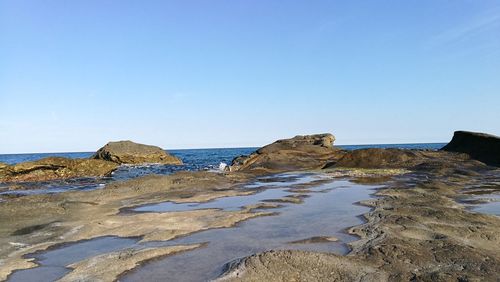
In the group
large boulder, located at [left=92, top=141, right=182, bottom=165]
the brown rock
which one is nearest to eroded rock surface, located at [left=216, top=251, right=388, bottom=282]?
the brown rock

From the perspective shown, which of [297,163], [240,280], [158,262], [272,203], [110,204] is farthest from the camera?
[297,163]

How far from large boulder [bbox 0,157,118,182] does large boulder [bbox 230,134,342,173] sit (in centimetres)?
1168

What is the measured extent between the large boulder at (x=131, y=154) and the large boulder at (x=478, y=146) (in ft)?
108

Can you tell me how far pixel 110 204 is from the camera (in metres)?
14.3

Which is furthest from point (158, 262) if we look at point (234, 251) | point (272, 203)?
point (272, 203)

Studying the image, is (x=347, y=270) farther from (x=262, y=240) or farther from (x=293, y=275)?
(x=262, y=240)

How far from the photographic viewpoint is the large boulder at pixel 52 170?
31.7 meters

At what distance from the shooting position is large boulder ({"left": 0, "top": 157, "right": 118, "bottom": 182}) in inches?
1248

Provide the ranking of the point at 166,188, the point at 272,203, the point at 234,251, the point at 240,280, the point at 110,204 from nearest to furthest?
the point at 240,280 < the point at 234,251 < the point at 272,203 < the point at 110,204 < the point at 166,188

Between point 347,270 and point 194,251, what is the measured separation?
2898 mm

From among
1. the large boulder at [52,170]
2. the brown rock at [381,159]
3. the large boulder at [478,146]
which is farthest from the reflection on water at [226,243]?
the large boulder at [52,170]

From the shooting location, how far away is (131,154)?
48.9 m

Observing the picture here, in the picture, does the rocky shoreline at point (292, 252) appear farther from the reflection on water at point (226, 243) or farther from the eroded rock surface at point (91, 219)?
the reflection on water at point (226, 243)

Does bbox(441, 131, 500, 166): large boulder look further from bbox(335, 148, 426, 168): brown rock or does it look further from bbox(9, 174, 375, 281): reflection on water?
bbox(9, 174, 375, 281): reflection on water
